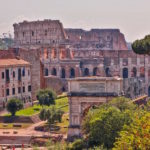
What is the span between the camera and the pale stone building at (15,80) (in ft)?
172

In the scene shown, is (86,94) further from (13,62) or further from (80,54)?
(80,54)

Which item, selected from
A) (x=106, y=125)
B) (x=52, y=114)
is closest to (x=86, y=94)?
(x=52, y=114)

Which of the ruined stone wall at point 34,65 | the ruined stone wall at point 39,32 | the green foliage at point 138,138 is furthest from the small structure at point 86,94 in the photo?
the ruined stone wall at point 39,32

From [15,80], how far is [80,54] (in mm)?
32936

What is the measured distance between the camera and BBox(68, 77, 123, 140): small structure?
37450mm

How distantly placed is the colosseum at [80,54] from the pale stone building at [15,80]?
8.15m

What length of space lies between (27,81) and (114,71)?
77.1 ft

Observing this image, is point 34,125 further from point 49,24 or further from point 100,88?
point 49,24

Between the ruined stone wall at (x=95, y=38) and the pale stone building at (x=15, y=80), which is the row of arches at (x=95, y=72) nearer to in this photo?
the ruined stone wall at (x=95, y=38)

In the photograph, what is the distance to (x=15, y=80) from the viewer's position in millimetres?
54188

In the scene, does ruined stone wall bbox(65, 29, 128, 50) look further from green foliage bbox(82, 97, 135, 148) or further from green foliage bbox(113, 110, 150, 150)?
green foliage bbox(113, 110, 150, 150)

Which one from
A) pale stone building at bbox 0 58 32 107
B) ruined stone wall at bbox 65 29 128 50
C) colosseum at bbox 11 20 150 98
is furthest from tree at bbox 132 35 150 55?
ruined stone wall at bbox 65 29 128 50

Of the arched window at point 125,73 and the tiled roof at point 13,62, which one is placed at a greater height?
the tiled roof at point 13,62

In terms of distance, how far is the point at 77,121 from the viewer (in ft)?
125
